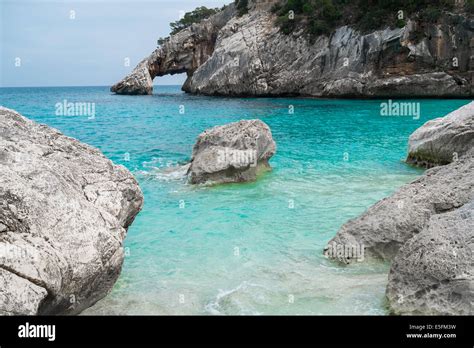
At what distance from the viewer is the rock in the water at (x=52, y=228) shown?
4.55 metres

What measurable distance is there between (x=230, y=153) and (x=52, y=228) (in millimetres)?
8520

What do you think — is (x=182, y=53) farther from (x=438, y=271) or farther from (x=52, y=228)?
(x=438, y=271)

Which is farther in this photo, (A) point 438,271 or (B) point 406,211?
(B) point 406,211

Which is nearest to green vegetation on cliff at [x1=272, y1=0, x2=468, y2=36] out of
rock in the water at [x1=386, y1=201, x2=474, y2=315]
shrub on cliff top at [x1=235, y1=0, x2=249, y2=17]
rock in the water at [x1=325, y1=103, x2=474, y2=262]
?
shrub on cliff top at [x1=235, y1=0, x2=249, y2=17]

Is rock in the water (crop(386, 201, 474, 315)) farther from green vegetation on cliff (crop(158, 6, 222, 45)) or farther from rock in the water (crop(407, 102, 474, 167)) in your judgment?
green vegetation on cliff (crop(158, 6, 222, 45))

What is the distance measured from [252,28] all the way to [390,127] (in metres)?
39.5

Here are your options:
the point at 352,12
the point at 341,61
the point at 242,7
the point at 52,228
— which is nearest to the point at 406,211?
the point at 52,228

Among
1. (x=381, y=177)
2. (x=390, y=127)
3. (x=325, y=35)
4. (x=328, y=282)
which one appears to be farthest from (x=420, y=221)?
(x=325, y=35)

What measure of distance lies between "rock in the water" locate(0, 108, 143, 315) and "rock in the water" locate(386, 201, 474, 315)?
3.40 meters

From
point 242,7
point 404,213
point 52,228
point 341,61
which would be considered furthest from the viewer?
point 242,7

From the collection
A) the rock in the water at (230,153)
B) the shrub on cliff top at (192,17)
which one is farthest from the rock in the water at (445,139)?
the shrub on cliff top at (192,17)

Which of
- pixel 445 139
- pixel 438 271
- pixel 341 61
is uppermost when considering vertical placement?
pixel 341 61

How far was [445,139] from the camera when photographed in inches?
533

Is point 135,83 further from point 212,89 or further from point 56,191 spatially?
point 56,191
